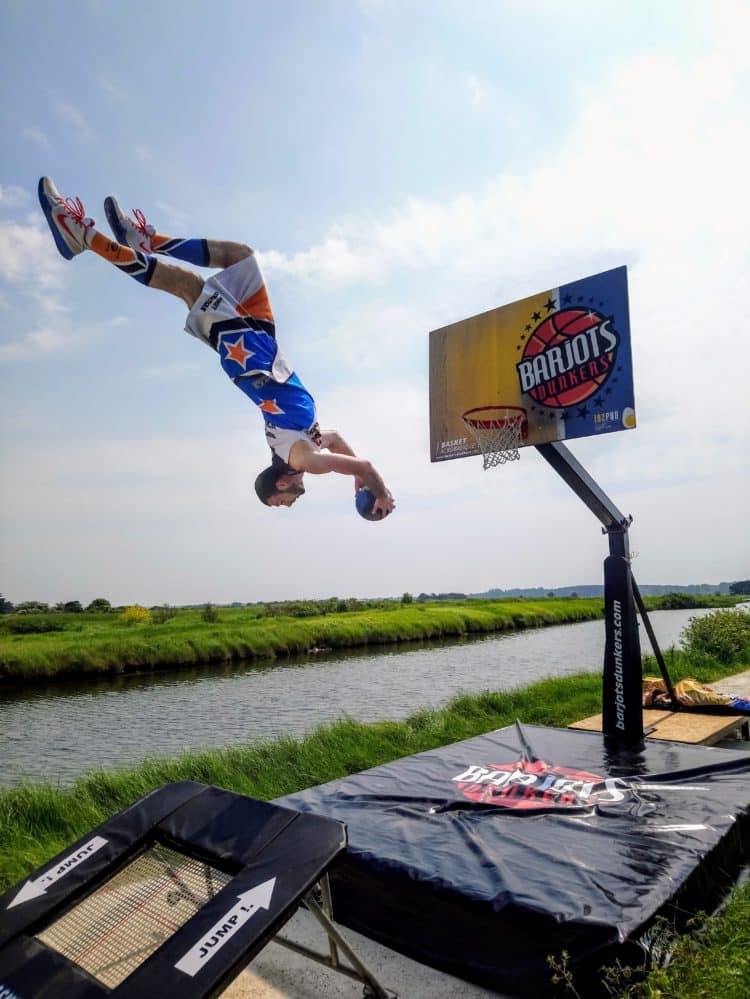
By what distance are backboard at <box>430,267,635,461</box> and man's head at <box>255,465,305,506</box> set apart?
10.5 feet

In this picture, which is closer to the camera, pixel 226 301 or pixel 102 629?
pixel 226 301

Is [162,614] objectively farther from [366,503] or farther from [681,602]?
[681,602]

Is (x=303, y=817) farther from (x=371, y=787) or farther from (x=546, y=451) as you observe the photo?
(x=546, y=451)

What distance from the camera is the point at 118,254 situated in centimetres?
346

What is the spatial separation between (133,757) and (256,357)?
828 centimetres

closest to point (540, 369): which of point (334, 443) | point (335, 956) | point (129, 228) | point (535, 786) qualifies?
point (334, 443)

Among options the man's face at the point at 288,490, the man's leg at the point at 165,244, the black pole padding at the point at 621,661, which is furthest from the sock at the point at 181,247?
the black pole padding at the point at 621,661

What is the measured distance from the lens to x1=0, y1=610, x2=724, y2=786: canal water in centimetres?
1034

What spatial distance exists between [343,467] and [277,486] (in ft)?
1.54

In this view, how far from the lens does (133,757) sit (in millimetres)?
9766

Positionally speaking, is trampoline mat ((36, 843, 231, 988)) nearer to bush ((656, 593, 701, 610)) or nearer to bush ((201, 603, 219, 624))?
bush ((201, 603, 219, 624))

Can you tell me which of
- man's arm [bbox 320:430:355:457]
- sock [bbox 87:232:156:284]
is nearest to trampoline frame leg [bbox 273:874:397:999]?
man's arm [bbox 320:430:355:457]

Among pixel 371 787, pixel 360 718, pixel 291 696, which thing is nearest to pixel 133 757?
pixel 360 718

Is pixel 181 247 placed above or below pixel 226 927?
above
